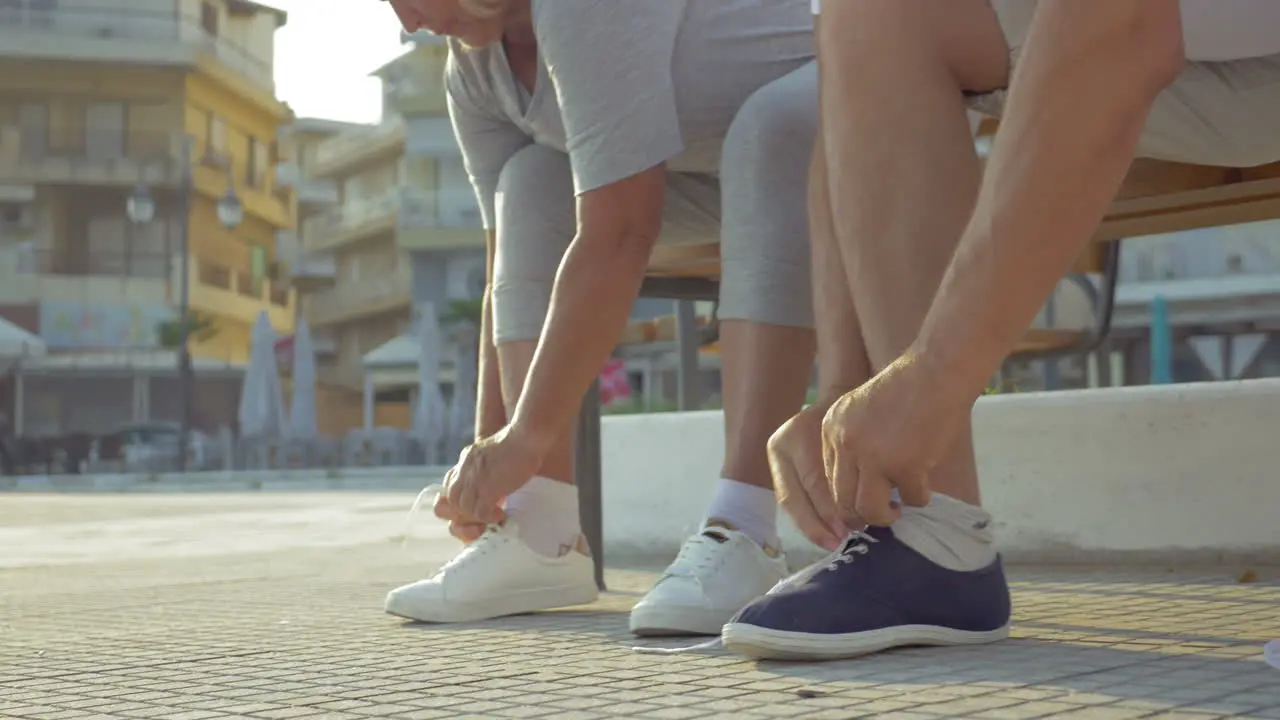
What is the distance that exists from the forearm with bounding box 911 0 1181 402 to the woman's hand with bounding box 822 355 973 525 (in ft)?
0.05

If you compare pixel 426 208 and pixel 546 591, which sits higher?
pixel 426 208

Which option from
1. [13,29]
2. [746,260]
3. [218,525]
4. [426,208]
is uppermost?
[13,29]

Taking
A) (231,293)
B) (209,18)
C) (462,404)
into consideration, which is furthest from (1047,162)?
(209,18)

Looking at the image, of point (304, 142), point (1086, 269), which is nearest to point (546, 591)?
point (1086, 269)

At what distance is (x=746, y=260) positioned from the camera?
1.84 meters

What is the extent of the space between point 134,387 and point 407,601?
1310 inches

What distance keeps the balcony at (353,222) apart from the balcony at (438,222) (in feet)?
1.69

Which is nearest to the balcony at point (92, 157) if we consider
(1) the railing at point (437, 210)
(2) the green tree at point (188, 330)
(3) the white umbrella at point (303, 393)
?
(2) the green tree at point (188, 330)

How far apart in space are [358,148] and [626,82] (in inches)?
1622

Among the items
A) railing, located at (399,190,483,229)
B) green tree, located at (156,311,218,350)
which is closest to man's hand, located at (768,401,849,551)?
green tree, located at (156,311,218,350)

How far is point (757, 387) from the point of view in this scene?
1.81m

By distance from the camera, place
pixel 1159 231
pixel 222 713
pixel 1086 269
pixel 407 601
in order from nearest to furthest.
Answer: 1. pixel 222 713
2. pixel 407 601
3. pixel 1159 231
4. pixel 1086 269

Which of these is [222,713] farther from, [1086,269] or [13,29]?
[13,29]

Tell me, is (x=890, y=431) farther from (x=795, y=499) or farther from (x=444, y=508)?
(x=444, y=508)
